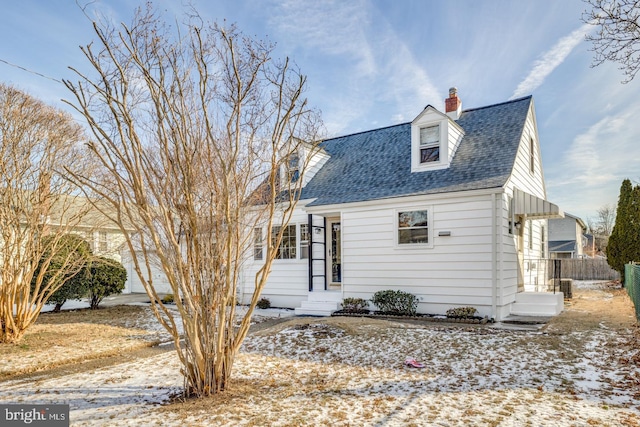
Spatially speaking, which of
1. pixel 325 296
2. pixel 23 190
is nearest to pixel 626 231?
pixel 325 296

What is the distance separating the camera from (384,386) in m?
4.52

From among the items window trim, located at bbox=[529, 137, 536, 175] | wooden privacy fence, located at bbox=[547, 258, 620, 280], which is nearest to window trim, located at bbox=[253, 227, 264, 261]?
window trim, located at bbox=[529, 137, 536, 175]

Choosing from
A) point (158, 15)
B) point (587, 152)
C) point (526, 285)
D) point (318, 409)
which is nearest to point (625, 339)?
point (526, 285)

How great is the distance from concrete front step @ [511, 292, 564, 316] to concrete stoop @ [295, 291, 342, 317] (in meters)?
4.60

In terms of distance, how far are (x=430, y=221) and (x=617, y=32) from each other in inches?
207

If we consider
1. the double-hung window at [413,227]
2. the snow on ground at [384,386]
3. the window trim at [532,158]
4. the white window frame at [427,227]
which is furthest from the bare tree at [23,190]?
the window trim at [532,158]

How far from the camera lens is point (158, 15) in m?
4.15

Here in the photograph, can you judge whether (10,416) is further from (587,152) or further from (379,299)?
(587,152)

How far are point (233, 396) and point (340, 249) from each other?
25.8ft

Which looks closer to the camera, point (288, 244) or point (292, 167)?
point (292, 167)

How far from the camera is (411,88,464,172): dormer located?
1054cm

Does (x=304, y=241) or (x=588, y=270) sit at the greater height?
(x=304, y=241)

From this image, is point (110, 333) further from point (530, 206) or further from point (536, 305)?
point (530, 206)

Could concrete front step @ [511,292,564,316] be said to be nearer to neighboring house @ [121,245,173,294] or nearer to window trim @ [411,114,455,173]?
window trim @ [411,114,455,173]
